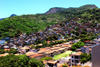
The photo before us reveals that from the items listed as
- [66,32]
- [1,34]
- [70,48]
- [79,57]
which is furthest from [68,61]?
→ [1,34]

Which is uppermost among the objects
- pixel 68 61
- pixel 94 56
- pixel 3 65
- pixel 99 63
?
pixel 94 56

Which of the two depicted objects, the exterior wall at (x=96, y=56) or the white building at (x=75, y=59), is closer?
the exterior wall at (x=96, y=56)

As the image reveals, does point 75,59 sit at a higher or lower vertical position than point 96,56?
lower

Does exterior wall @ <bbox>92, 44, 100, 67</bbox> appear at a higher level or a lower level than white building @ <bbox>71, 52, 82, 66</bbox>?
higher

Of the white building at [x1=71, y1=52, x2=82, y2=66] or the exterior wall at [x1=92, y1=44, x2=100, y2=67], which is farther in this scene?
the white building at [x1=71, y1=52, x2=82, y2=66]

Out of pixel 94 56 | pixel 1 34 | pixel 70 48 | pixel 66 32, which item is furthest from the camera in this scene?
pixel 1 34

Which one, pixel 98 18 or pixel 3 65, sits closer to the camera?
pixel 3 65

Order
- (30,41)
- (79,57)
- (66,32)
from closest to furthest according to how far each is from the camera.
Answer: (79,57)
(30,41)
(66,32)

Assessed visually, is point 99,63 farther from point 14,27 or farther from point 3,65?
point 14,27

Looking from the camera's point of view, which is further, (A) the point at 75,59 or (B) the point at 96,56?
(A) the point at 75,59

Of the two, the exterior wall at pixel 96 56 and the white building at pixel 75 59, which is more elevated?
the exterior wall at pixel 96 56

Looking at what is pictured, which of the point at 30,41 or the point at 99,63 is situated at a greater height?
the point at 99,63
